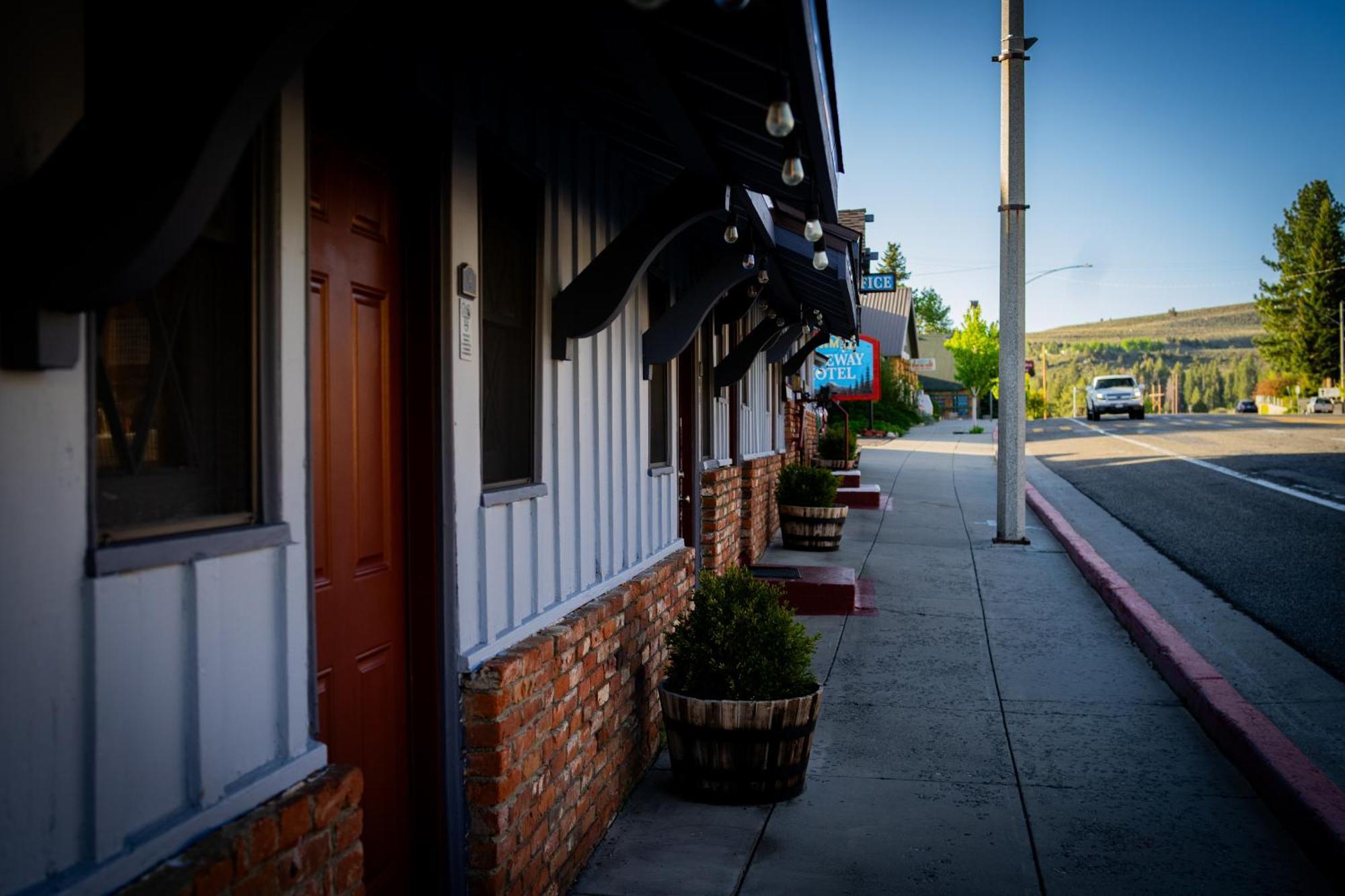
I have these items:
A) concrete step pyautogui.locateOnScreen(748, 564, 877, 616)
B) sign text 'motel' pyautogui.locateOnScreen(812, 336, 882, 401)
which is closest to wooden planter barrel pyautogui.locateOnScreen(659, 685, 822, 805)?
concrete step pyautogui.locateOnScreen(748, 564, 877, 616)

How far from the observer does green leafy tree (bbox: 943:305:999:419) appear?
6531 cm

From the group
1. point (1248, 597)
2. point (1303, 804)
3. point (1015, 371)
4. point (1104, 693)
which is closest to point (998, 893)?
point (1303, 804)

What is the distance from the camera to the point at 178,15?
1786 millimetres

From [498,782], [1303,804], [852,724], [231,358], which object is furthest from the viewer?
[852,724]

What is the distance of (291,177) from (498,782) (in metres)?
1.94

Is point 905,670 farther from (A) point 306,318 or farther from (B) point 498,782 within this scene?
(A) point 306,318

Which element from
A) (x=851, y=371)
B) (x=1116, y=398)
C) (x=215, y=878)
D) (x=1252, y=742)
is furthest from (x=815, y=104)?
(x=1116, y=398)

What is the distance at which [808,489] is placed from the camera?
12109mm

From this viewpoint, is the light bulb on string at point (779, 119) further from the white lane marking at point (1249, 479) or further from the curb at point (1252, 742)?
the white lane marking at point (1249, 479)

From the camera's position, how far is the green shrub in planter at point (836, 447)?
57.8 ft

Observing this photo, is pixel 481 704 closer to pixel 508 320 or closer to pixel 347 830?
pixel 347 830

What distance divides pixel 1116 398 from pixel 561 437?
42350mm

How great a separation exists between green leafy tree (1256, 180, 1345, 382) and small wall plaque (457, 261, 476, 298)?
8701 centimetres

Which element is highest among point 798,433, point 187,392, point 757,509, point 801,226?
point 801,226
